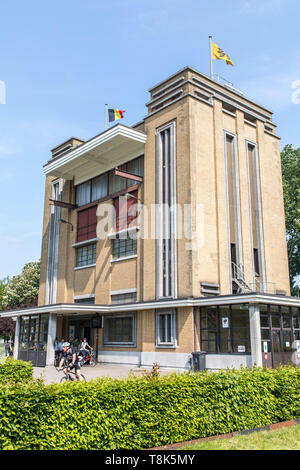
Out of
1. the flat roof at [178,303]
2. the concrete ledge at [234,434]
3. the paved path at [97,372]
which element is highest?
the flat roof at [178,303]

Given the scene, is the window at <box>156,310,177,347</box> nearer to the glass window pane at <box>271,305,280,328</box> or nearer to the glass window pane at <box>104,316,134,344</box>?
the glass window pane at <box>104,316,134,344</box>

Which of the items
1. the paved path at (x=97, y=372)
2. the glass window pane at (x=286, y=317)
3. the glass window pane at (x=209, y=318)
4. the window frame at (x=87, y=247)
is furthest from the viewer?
the window frame at (x=87, y=247)

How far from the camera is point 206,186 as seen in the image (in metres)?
29.1

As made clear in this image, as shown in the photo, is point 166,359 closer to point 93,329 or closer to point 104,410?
point 93,329

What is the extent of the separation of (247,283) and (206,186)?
721 centimetres

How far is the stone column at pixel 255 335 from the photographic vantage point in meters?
21.9

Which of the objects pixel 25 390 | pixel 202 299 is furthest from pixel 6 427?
pixel 202 299

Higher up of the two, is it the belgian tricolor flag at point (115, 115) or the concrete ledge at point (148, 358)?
the belgian tricolor flag at point (115, 115)

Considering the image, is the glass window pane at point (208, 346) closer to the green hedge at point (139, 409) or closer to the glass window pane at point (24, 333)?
the green hedge at point (139, 409)

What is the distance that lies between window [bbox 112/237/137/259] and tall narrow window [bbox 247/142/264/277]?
8803mm

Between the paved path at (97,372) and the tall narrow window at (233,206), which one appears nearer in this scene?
the paved path at (97,372)

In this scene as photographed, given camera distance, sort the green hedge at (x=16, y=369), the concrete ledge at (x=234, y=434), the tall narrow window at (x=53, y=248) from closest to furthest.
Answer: the concrete ledge at (x=234, y=434) → the green hedge at (x=16, y=369) → the tall narrow window at (x=53, y=248)

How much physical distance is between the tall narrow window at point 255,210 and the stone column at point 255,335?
886cm

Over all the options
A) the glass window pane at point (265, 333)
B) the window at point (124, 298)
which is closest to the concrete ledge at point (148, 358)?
the window at point (124, 298)
